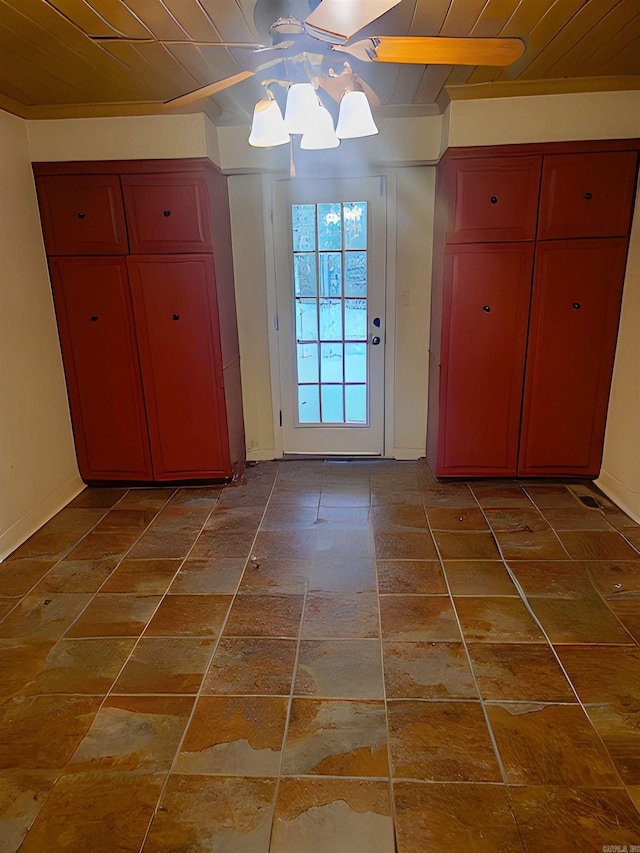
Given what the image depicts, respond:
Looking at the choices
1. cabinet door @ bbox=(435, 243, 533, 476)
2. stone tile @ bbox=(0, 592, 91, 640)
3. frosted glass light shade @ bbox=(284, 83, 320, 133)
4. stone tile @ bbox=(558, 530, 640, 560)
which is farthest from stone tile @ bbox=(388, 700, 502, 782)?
frosted glass light shade @ bbox=(284, 83, 320, 133)

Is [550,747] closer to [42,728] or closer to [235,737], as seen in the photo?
[235,737]

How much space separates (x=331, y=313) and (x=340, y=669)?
2537 mm

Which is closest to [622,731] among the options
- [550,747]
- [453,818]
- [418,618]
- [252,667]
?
[550,747]

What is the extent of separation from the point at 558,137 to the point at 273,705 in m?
3.27

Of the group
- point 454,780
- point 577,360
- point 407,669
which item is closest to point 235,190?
point 577,360

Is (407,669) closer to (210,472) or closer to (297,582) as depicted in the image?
(297,582)

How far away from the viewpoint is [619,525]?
116 inches

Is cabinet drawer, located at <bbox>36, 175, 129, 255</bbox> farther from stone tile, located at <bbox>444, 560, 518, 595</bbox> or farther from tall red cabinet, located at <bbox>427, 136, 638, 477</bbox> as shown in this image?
stone tile, located at <bbox>444, 560, 518, 595</bbox>

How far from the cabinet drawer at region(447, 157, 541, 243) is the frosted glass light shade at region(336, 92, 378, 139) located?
1397mm

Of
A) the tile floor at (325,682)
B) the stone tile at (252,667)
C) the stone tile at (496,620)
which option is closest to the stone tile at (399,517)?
the tile floor at (325,682)

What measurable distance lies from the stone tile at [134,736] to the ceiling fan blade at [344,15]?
2172 millimetres

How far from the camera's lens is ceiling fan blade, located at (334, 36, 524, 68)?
1546 millimetres

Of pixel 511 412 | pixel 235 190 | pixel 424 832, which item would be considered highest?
pixel 235 190

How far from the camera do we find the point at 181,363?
346 centimetres
